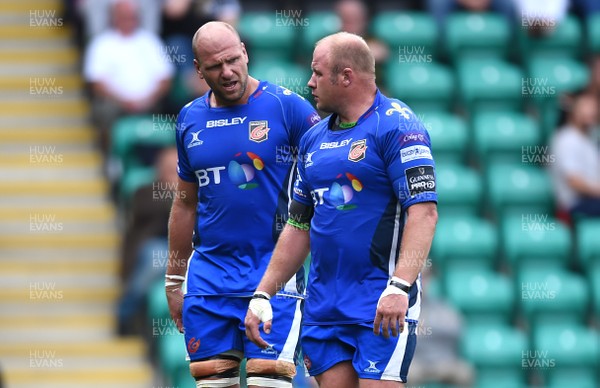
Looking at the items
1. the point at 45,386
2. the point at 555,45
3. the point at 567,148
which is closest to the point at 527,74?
the point at 555,45

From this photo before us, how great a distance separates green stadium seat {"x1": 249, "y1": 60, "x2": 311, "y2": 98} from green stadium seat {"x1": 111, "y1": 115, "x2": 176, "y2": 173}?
1126 mm

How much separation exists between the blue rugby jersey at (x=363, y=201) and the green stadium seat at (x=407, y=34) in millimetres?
7184

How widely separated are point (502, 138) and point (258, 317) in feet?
23.3

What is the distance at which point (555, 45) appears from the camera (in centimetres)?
1541

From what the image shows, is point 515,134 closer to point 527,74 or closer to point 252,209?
point 527,74

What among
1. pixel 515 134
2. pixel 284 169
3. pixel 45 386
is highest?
pixel 284 169

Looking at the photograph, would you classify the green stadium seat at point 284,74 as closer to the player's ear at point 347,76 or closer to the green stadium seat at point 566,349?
the green stadium seat at point 566,349

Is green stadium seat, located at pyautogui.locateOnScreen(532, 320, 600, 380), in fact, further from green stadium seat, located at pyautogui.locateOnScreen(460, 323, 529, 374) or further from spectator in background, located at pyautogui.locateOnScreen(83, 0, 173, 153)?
spectator in background, located at pyautogui.locateOnScreen(83, 0, 173, 153)

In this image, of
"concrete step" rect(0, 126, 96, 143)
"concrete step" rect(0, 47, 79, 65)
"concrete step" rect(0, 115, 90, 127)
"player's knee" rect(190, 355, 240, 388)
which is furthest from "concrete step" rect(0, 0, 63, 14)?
"player's knee" rect(190, 355, 240, 388)

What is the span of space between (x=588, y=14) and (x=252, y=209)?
28.6ft

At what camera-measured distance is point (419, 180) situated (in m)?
7.29

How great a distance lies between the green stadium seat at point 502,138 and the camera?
46.7 feet

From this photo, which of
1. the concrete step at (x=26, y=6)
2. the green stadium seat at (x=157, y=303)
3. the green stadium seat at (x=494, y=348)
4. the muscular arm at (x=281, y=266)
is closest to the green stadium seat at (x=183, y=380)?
the green stadium seat at (x=157, y=303)

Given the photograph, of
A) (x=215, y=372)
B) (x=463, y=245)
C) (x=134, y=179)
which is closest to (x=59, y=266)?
(x=134, y=179)
